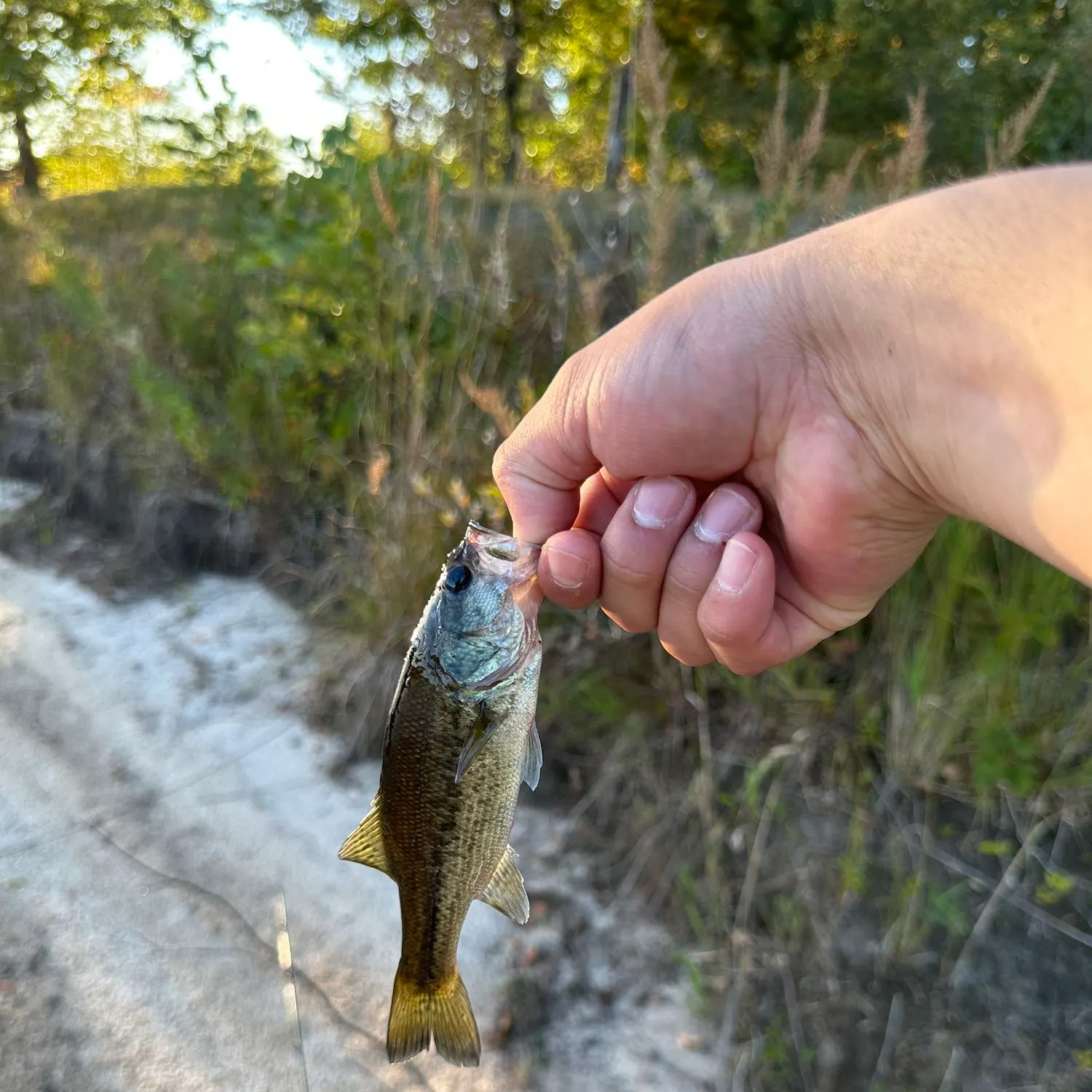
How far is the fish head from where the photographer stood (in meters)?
1.60

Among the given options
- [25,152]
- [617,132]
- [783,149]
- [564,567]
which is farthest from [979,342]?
[25,152]

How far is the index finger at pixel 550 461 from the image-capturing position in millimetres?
1790

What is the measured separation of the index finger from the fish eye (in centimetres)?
31

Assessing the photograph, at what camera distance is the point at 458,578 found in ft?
5.31

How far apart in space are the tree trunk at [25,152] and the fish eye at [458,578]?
14.9m

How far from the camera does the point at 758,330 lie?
1585 millimetres

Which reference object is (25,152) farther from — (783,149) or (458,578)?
(458,578)

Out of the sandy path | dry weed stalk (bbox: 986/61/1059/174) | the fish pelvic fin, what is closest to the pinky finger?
the fish pelvic fin

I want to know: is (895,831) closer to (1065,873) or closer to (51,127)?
(1065,873)

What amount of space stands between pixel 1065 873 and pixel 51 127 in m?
15.3

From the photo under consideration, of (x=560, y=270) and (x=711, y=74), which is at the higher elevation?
(x=711, y=74)

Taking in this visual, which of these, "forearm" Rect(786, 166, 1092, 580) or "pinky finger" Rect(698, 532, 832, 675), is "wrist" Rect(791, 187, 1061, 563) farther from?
"pinky finger" Rect(698, 532, 832, 675)

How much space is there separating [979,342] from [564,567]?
36.6 inches

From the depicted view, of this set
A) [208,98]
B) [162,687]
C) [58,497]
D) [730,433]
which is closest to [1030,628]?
[730,433]
